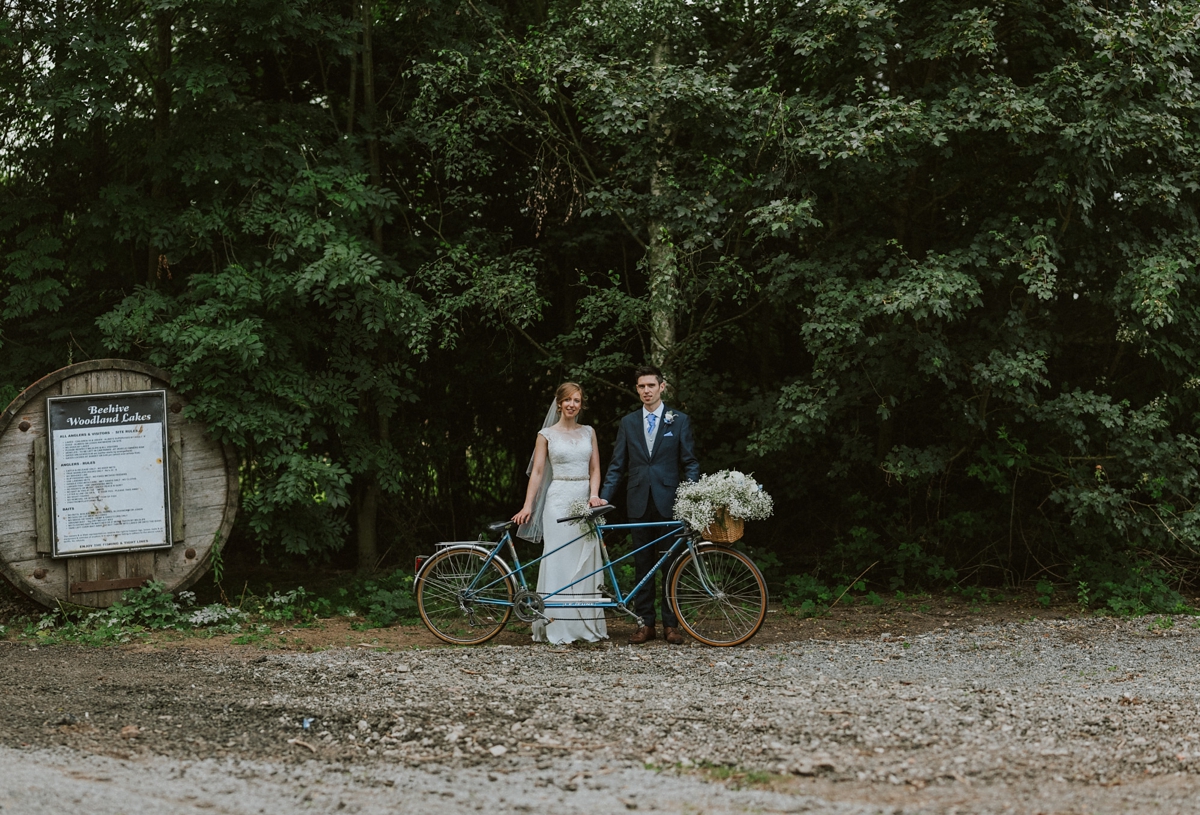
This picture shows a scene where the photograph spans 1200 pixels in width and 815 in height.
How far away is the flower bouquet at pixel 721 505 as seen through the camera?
696 cm

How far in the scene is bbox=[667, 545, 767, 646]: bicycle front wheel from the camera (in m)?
7.21

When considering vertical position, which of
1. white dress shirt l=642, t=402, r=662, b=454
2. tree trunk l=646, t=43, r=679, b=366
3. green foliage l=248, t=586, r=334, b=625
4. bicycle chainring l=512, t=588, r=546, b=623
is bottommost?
green foliage l=248, t=586, r=334, b=625

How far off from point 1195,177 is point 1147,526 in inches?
106

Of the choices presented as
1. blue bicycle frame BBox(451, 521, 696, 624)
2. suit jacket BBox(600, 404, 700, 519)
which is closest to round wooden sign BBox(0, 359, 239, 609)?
blue bicycle frame BBox(451, 521, 696, 624)

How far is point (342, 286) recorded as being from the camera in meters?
8.95

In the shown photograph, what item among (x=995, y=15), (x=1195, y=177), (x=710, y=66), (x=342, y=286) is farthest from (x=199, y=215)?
(x=1195, y=177)

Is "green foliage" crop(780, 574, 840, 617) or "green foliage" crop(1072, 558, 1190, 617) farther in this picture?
"green foliage" crop(780, 574, 840, 617)

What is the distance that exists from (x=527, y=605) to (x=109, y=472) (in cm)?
350

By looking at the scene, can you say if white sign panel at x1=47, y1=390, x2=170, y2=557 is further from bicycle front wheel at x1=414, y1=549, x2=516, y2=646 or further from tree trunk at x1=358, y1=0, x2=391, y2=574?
bicycle front wheel at x1=414, y1=549, x2=516, y2=646

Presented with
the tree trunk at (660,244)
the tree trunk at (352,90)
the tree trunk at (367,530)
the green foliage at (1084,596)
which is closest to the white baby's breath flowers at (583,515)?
the tree trunk at (660,244)

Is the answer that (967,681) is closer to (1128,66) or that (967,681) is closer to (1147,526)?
(1147,526)

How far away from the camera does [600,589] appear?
7.63 m

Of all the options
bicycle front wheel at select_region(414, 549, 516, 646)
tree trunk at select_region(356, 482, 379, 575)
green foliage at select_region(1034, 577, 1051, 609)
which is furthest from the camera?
tree trunk at select_region(356, 482, 379, 575)

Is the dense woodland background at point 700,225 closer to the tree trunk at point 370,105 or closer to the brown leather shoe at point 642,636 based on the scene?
the tree trunk at point 370,105
